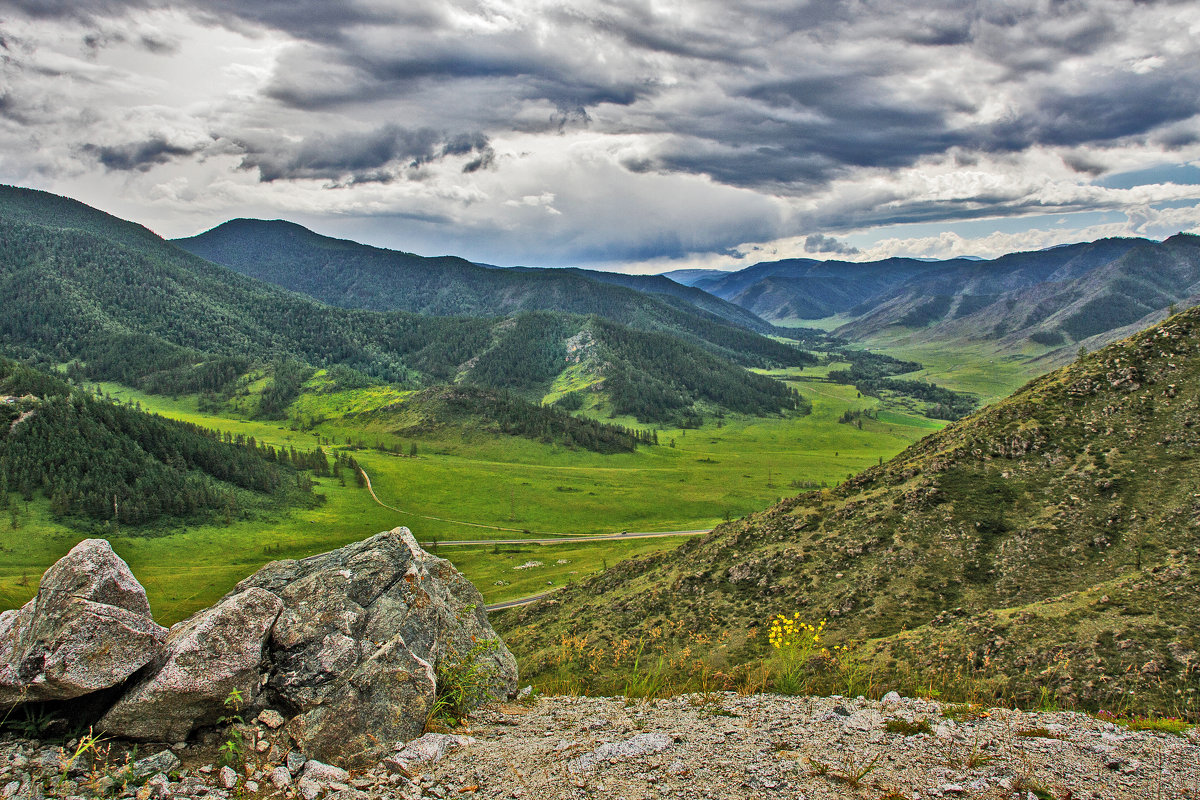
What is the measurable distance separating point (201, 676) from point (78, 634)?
2509 mm

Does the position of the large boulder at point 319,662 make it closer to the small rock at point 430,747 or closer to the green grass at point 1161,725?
the small rock at point 430,747

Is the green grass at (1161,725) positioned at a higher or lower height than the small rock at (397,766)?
higher

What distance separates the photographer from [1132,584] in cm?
2325

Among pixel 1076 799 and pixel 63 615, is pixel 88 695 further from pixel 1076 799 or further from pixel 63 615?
pixel 1076 799

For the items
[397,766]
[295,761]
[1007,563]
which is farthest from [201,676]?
[1007,563]

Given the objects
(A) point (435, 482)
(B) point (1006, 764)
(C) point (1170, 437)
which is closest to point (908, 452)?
(C) point (1170, 437)

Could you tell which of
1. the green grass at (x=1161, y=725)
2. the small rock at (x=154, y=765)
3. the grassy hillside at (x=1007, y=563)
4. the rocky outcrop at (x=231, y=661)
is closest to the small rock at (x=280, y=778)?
the rocky outcrop at (x=231, y=661)

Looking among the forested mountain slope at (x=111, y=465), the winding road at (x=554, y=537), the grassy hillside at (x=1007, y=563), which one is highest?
the grassy hillside at (x=1007, y=563)

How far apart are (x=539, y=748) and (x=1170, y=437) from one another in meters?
40.9

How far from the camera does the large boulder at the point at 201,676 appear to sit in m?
11.6

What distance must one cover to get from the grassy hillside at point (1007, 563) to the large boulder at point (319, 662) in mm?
11145

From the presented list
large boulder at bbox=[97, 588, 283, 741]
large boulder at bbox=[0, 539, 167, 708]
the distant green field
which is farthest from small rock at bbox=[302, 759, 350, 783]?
the distant green field

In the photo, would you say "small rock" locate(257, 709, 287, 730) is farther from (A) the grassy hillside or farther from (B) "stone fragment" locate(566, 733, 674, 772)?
(A) the grassy hillside

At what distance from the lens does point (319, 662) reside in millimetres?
13539
